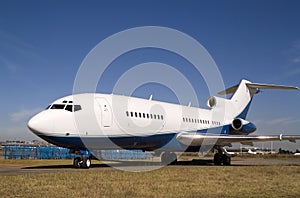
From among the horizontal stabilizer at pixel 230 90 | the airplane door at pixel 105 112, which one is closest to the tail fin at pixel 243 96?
the horizontal stabilizer at pixel 230 90

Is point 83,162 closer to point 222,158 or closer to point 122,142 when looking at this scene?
point 122,142

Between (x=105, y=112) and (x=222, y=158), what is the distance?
11.8 m

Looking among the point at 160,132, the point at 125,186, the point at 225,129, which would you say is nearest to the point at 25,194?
the point at 125,186

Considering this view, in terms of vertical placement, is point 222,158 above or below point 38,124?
below

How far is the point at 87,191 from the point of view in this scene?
30.7 feet

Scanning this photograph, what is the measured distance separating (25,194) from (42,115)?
8.18 metres

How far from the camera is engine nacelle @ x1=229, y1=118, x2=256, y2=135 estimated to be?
97.1 feet

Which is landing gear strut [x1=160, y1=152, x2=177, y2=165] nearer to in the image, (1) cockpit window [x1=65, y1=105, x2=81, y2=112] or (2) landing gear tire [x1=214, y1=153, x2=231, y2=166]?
(2) landing gear tire [x1=214, y1=153, x2=231, y2=166]

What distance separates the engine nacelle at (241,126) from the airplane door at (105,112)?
568 inches

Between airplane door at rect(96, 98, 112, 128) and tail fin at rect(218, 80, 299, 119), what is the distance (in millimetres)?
16400

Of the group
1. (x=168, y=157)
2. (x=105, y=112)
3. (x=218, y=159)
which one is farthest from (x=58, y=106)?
(x=218, y=159)

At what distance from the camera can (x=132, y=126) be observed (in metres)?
20.0

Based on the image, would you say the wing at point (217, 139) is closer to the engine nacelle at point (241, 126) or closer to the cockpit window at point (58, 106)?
the engine nacelle at point (241, 126)

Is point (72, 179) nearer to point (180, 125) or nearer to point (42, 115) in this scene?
point (42, 115)
